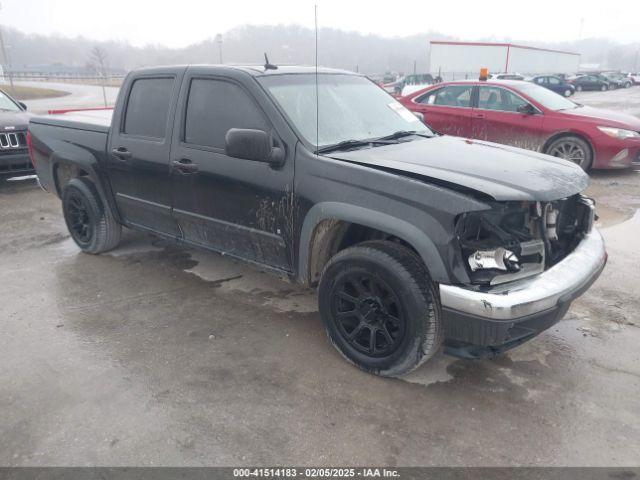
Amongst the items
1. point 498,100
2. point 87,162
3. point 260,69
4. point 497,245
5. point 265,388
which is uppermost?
point 260,69

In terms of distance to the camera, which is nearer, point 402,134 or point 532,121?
point 402,134

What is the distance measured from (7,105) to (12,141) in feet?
4.48

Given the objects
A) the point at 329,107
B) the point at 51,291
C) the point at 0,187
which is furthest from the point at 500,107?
the point at 0,187

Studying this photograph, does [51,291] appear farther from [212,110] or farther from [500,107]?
[500,107]

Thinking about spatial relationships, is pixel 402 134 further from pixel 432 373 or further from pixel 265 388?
pixel 265 388

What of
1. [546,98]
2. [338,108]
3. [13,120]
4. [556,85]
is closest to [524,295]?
[338,108]

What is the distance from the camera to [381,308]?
293 cm

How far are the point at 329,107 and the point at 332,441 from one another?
2.24m

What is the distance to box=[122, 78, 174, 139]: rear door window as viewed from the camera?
3.96m

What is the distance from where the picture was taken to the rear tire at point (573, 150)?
25.1 ft

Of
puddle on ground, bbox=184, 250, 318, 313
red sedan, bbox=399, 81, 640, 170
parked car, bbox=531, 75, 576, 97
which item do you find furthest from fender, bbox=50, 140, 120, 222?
parked car, bbox=531, 75, 576, 97

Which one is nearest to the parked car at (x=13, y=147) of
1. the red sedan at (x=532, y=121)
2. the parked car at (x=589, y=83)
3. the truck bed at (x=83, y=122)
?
the truck bed at (x=83, y=122)

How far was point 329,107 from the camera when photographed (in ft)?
11.8

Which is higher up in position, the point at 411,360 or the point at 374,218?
the point at 374,218
